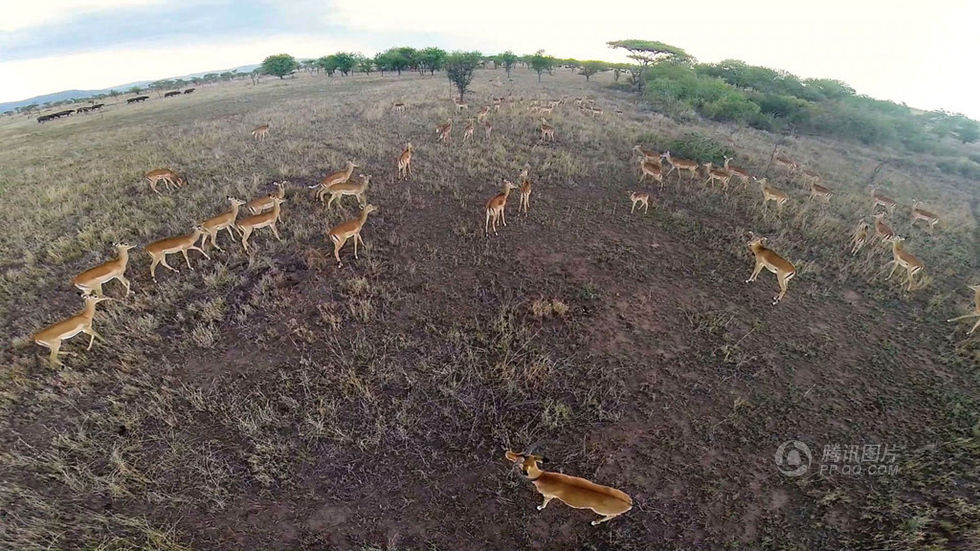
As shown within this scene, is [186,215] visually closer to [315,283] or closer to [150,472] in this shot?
[315,283]

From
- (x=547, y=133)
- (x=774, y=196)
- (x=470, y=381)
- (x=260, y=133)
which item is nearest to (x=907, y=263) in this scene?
(x=774, y=196)

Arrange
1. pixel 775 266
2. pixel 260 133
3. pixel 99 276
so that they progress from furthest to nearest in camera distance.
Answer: pixel 260 133
pixel 775 266
pixel 99 276

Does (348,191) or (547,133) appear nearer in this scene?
(348,191)

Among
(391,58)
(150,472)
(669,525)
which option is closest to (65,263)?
(150,472)

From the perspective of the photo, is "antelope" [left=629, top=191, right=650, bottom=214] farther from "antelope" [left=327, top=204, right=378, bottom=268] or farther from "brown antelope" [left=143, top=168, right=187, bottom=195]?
"brown antelope" [left=143, top=168, right=187, bottom=195]

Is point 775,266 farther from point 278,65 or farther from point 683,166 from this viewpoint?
point 278,65

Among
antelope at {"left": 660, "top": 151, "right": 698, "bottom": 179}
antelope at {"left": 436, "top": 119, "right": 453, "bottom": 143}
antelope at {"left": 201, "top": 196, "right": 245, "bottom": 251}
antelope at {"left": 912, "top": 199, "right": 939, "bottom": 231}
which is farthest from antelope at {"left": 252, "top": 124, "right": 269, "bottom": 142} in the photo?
antelope at {"left": 912, "top": 199, "right": 939, "bottom": 231}
